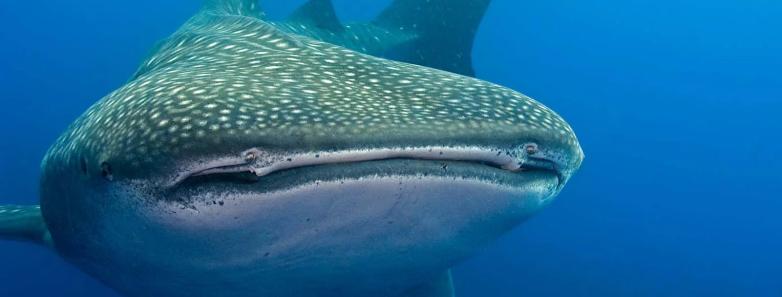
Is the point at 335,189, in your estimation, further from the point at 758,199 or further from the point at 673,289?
the point at 758,199

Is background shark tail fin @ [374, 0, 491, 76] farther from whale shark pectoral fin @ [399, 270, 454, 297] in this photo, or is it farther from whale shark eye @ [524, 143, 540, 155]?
whale shark eye @ [524, 143, 540, 155]

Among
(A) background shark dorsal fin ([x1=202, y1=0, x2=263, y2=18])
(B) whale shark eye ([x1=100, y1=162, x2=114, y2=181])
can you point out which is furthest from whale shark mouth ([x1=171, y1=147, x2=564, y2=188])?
(A) background shark dorsal fin ([x1=202, y1=0, x2=263, y2=18])

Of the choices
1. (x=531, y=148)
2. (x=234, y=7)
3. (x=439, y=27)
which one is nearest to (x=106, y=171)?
(x=531, y=148)

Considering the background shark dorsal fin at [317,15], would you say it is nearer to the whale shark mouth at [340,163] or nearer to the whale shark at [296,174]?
the whale shark at [296,174]

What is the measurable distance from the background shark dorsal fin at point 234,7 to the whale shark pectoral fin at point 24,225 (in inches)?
100

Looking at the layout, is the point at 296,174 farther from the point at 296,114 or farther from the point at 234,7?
the point at 234,7

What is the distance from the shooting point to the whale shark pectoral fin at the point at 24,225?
4.47m

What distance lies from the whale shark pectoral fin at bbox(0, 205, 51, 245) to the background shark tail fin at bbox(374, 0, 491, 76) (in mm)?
5454

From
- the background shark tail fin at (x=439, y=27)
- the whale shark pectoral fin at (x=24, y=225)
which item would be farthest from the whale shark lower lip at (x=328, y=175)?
the background shark tail fin at (x=439, y=27)

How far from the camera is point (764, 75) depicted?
45719mm

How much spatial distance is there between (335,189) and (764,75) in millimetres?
52505

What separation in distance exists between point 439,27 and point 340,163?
23.9 ft

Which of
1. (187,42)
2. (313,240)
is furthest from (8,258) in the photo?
(313,240)

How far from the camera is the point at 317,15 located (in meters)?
7.11
